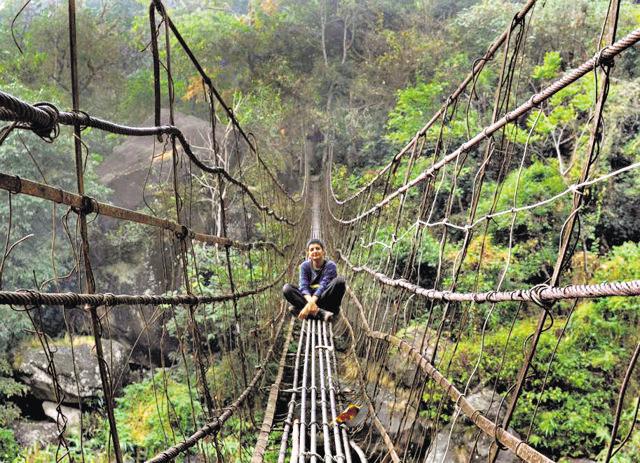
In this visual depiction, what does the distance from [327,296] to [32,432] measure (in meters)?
3.54

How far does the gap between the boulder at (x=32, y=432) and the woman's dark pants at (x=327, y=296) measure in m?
2.92

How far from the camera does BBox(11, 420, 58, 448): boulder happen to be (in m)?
4.40

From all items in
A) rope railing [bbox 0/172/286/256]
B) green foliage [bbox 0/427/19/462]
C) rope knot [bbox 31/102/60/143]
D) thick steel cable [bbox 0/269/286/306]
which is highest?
rope knot [bbox 31/102/60/143]

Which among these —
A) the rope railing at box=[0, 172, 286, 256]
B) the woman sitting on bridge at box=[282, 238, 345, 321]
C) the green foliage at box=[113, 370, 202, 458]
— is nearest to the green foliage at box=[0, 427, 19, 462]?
the green foliage at box=[113, 370, 202, 458]

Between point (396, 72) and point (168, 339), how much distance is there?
5.51m

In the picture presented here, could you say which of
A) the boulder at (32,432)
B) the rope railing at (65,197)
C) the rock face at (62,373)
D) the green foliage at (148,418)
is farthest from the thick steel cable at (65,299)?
the rock face at (62,373)

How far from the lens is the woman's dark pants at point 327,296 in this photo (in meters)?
2.76

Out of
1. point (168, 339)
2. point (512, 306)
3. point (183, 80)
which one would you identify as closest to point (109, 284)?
point (168, 339)

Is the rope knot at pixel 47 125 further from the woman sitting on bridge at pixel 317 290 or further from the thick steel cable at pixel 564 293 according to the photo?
the woman sitting on bridge at pixel 317 290

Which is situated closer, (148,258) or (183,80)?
(148,258)

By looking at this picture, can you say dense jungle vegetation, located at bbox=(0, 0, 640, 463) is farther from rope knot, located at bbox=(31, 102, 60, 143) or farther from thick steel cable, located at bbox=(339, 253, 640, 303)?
thick steel cable, located at bbox=(339, 253, 640, 303)

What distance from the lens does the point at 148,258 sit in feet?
20.4

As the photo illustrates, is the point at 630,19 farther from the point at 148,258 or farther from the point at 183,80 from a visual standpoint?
the point at 183,80

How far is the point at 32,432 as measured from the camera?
4.58 meters
